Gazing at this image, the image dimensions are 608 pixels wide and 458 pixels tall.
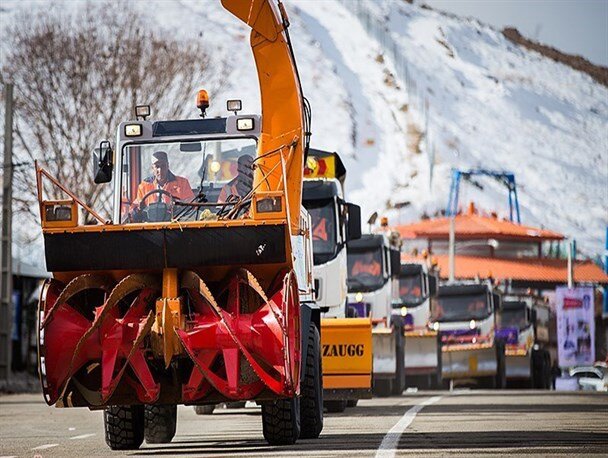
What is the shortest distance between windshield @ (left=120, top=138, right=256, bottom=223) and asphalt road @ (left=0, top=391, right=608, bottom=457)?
2.39 m

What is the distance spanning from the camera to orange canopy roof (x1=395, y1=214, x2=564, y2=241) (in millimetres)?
124250

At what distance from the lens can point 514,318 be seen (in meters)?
61.1

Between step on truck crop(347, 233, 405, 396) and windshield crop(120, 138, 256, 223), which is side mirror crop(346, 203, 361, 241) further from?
step on truck crop(347, 233, 405, 396)

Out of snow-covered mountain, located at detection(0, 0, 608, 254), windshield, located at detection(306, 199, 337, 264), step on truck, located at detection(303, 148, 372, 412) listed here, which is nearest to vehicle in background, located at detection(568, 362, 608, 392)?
windshield, located at detection(306, 199, 337, 264)

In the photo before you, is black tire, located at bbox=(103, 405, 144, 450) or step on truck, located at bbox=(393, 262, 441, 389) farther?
step on truck, located at bbox=(393, 262, 441, 389)

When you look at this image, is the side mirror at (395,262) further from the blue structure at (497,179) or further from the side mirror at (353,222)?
the blue structure at (497,179)

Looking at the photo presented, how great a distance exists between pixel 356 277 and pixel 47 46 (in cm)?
2024

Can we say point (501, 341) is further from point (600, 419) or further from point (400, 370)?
point (600, 419)

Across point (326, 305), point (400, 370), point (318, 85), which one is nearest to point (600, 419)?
point (326, 305)

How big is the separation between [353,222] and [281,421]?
870cm

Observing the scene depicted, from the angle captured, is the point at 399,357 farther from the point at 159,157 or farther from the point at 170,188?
the point at 170,188

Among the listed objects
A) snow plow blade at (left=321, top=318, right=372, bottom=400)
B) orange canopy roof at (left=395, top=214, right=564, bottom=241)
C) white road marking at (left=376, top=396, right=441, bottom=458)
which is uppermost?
orange canopy roof at (left=395, top=214, right=564, bottom=241)

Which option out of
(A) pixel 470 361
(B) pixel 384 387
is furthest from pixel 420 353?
(A) pixel 470 361

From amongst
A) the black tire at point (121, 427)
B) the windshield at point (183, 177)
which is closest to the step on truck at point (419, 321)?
the windshield at point (183, 177)
